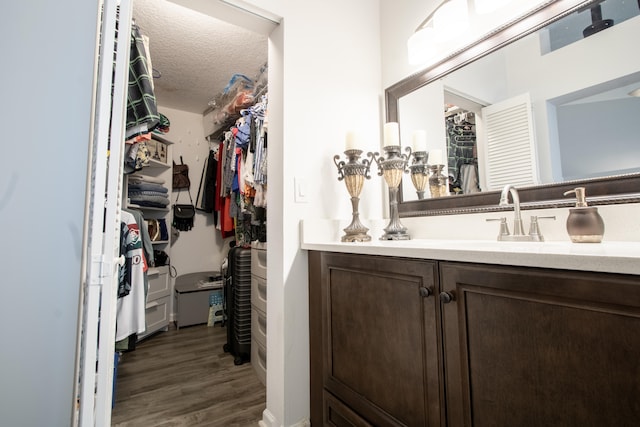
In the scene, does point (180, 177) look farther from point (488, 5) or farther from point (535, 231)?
point (535, 231)

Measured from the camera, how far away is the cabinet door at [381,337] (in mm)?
820

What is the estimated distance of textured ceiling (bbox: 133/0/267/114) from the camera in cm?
200

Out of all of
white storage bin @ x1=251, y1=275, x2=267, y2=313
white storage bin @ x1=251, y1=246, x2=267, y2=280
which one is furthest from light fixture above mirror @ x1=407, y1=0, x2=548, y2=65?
white storage bin @ x1=251, y1=275, x2=267, y2=313

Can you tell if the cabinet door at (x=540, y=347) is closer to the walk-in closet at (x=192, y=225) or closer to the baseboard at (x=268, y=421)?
the baseboard at (x=268, y=421)

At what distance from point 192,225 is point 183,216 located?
7.2 inches

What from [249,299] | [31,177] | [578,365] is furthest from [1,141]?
[249,299]

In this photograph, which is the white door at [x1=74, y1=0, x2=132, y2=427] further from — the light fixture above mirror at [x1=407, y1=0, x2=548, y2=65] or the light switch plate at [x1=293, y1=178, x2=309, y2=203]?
the light fixture above mirror at [x1=407, y1=0, x2=548, y2=65]

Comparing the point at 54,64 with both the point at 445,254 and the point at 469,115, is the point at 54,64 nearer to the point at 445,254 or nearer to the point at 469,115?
the point at 445,254

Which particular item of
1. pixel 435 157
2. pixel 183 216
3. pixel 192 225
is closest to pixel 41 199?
pixel 435 157

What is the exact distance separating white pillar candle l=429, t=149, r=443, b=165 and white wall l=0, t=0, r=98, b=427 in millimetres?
1426

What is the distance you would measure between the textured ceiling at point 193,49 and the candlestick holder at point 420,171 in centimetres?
165

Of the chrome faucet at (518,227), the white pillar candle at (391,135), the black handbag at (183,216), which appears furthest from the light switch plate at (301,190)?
the black handbag at (183,216)

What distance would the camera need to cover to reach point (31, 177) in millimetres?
663

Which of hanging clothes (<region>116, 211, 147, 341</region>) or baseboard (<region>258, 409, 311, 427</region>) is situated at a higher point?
hanging clothes (<region>116, 211, 147, 341</region>)
